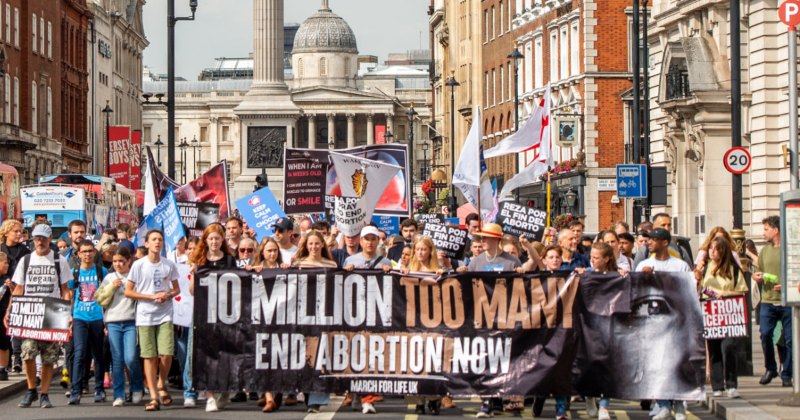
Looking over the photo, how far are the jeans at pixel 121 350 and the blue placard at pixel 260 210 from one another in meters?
7.40

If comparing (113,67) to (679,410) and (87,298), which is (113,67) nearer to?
(87,298)

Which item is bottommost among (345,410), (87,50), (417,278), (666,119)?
(345,410)

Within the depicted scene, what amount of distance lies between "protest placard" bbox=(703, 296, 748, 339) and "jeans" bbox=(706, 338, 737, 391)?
166 mm

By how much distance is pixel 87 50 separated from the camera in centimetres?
9619

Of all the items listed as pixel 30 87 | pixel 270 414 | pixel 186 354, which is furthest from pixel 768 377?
pixel 30 87

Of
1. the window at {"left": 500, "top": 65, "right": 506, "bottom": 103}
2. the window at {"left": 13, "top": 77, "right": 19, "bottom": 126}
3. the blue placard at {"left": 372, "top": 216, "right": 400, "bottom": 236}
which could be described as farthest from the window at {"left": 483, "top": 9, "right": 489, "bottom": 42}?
the blue placard at {"left": 372, "top": 216, "right": 400, "bottom": 236}

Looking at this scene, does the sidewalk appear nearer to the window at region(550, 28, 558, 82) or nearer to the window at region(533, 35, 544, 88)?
the window at region(550, 28, 558, 82)

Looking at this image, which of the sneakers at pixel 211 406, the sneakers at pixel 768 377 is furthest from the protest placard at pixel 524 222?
the sneakers at pixel 211 406

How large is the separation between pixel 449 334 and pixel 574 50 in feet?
150

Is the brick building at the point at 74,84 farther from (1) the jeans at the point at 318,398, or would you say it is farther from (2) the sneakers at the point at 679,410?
(2) the sneakers at the point at 679,410

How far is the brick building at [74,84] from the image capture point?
280 ft

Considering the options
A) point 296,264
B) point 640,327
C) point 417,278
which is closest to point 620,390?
point 640,327

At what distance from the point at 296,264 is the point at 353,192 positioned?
4226 mm

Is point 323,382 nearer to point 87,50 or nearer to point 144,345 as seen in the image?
point 144,345
